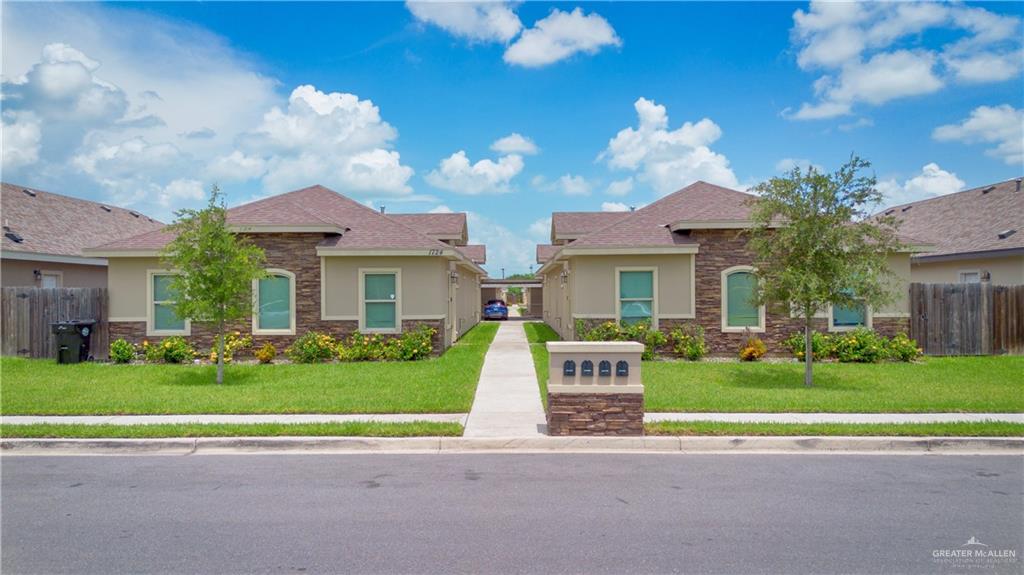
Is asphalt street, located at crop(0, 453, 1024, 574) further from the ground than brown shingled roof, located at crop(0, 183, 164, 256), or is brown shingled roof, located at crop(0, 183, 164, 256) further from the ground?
brown shingled roof, located at crop(0, 183, 164, 256)

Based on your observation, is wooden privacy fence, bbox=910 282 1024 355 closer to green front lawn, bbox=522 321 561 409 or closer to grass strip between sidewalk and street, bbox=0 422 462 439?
green front lawn, bbox=522 321 561 409

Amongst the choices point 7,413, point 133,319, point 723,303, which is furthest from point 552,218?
point 7,413

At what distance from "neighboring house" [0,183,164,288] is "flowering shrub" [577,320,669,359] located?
47.1 ft

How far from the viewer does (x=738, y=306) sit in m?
17.3

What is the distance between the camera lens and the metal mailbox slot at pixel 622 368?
880 centimetres

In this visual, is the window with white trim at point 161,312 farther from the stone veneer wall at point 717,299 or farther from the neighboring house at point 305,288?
the stone veneer wall at point 717,299

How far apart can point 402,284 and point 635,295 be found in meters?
6.27

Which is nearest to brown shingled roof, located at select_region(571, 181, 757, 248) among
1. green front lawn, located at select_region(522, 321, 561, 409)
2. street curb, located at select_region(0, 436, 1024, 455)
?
green front lawn, located at select_region(522, 321, 561, 409)

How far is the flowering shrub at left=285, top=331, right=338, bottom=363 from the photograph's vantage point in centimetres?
1673

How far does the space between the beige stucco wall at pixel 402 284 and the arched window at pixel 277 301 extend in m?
0.94

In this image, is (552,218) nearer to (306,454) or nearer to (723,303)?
(723,303)

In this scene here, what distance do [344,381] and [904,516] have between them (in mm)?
10136

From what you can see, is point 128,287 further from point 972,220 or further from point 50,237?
point 972,220

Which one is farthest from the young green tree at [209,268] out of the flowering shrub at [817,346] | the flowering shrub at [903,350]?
the flowering shrub at [903,350]
